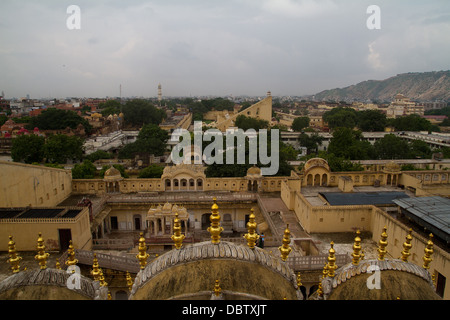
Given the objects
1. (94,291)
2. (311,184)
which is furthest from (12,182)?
(311,184)

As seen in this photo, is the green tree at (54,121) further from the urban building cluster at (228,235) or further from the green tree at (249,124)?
the urban building cluster at (228,235)

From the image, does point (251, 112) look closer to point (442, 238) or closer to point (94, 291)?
point (442, 238)

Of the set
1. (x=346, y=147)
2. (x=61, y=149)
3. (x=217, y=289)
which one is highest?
(x=217, y=289)

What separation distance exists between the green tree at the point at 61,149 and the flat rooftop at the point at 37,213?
24.4 metres

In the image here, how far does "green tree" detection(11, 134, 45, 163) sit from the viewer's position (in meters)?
40.1

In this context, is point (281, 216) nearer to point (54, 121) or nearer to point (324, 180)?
point (324, 180)

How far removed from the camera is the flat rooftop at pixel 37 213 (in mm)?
18156

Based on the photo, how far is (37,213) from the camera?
1867 centimetres

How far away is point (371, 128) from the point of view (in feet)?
231

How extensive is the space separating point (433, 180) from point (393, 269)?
25513 mm

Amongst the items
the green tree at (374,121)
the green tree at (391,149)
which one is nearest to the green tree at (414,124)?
the green tree at (374,121)

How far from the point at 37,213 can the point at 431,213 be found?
2115cm

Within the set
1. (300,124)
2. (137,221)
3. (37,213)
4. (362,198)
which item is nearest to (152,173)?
(137,221)

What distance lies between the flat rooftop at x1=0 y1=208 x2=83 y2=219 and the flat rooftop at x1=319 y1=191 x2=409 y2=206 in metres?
15.9
